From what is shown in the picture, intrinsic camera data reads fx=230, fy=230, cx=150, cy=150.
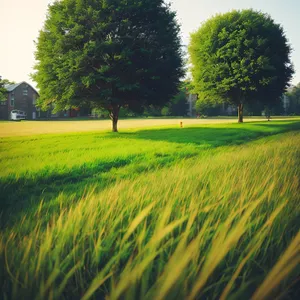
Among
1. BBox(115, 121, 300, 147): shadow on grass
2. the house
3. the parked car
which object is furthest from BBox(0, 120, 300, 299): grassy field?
the house

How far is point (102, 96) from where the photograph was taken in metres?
16.5

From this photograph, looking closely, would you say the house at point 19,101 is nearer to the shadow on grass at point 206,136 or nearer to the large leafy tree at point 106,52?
the large leafy tree at point 106,52

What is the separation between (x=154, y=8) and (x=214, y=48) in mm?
14057

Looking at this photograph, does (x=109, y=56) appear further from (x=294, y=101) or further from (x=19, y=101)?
(x=294, y=101)

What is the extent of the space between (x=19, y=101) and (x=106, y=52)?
5518 cm

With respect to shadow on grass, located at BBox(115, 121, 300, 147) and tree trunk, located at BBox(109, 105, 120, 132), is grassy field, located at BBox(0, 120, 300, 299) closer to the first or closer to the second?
shadow on grass, located at BBox(115, 121, 300, 147)

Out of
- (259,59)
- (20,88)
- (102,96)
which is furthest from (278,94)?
(20,88)

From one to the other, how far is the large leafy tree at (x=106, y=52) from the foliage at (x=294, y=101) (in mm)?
87172

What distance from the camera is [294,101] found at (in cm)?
9031

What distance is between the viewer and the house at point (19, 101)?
5919cm

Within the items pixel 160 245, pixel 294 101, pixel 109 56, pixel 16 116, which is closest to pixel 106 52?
pixel 109 56

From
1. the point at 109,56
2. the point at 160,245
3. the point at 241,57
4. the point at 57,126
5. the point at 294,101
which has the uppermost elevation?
the point at 294,101

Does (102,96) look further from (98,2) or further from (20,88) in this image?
(20,88)

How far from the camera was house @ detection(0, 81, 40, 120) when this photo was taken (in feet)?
194
